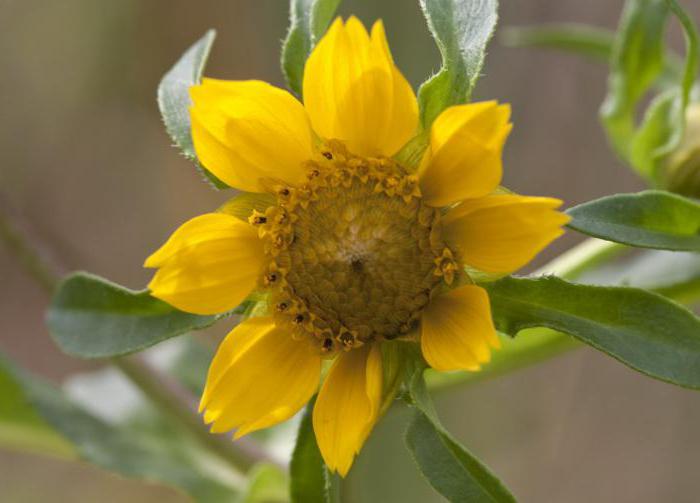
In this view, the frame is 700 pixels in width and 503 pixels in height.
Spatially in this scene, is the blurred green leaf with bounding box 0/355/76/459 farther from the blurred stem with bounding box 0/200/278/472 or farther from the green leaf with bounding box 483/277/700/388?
the green leaf with bounding box 483/277/700/388

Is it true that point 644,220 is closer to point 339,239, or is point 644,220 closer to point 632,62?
point 339,239

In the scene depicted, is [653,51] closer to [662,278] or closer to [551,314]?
[662,278]

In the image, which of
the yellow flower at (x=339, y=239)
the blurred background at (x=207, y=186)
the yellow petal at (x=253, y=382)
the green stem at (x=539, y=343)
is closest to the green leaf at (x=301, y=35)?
the yellow flower at (x=339, y=239)

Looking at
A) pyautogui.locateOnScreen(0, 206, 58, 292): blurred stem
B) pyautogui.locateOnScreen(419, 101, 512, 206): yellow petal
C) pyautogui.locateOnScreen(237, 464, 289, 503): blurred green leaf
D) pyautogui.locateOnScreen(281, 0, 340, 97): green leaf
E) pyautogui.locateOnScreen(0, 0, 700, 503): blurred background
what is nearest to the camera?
pyautogui.locateOnScreen(419, 101, 512, 206): yellow petal

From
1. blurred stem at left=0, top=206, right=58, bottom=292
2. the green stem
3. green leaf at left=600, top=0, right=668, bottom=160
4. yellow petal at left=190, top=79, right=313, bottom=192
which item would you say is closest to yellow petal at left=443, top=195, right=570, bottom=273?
yellow petal at left=190, top=79, right=313, bottom=192

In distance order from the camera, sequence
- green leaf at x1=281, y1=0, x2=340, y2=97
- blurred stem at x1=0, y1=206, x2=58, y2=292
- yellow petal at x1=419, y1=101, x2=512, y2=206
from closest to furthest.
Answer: yellow petal at x1=419, y1=101, x2=512, y2=206 < green leaf at x1=281, y1=0, x2=340, y2=97 < blurred stem at x1=0, y1=206, x2=58, y2=292

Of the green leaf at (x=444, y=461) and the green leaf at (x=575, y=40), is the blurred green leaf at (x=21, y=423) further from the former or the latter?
the green leaf at (x=575, y=40)
